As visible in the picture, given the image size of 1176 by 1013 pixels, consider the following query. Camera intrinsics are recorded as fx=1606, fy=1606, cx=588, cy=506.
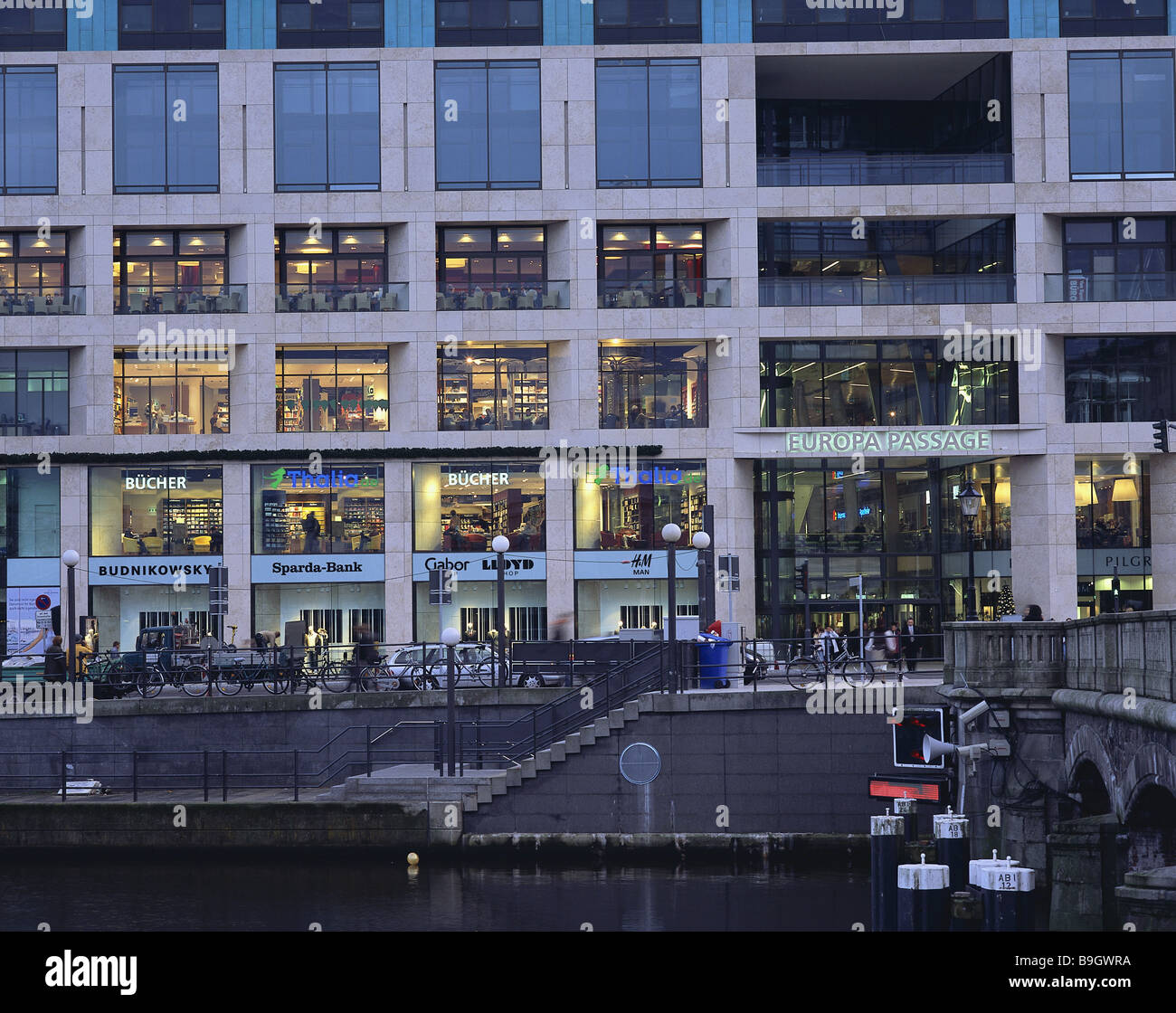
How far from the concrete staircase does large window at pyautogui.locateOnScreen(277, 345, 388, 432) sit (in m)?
21.1

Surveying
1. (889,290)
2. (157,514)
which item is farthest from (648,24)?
(157,514)

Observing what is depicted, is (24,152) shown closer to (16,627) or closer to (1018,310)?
(16,627)

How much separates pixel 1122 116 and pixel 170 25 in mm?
30367

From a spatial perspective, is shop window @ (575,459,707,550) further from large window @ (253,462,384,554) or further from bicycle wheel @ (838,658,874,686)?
bicycle wheel @ (838,658,874,686)

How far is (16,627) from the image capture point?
49.9m

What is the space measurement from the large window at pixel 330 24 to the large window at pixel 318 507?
13.5 metres

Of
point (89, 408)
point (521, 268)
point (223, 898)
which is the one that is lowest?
point (223, 898)

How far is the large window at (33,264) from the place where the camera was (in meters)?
51.6

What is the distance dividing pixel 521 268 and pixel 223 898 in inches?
1121

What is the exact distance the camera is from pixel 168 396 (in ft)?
170

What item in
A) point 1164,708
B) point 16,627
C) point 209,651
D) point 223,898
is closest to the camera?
point 1164,708

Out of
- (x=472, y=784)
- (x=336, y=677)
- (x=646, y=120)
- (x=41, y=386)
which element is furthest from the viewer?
(x=41, y=386)

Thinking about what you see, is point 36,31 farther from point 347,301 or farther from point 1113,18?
point 1113,18

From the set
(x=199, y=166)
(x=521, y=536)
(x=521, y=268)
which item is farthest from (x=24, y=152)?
(x=521, y=536)
